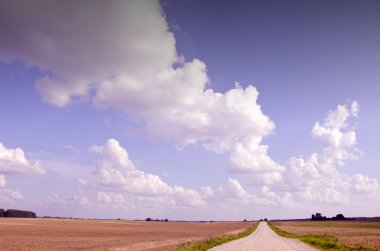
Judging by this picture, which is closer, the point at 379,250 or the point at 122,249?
the point at 379,250

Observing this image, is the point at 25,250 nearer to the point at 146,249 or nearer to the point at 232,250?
the point at 146,249

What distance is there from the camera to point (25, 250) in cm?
3375

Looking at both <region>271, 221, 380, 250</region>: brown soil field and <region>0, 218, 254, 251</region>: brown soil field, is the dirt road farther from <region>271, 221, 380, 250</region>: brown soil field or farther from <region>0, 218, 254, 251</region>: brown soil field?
<region>0, 218, 254, 251</region>: brown soil field

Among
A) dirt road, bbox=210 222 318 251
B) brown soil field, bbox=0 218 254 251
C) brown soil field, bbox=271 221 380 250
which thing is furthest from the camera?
brown soil field, bbox=271 221 380 250

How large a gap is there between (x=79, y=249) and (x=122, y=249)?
4242 mm

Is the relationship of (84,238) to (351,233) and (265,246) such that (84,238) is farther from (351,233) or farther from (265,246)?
(351,233)

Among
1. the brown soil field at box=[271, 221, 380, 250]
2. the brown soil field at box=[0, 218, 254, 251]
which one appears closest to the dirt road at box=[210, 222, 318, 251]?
the brown soil field at box=[271, 221, 380, 250]

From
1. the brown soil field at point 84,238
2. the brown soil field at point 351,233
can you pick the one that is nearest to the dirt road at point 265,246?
the brown soil field at point 351,233

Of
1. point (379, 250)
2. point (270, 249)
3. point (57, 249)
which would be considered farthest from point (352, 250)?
point (57, 249)

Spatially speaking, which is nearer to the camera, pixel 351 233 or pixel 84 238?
pixel 84 238

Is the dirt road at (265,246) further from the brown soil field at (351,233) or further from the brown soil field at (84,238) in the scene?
the brown soil field at (84,238)

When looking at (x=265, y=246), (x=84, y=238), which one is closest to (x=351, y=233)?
(x=265, y=246)

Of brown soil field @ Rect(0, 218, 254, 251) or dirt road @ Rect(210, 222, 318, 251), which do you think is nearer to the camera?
dirt road @ Rect(210, 222, 318, 251)

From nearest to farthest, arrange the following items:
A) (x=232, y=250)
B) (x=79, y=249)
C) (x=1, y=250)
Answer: (x=1, y=250), (x=232, y=250), (x=79, y=249)
